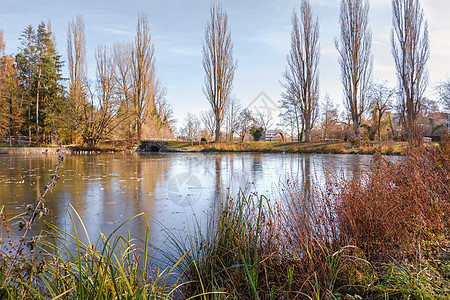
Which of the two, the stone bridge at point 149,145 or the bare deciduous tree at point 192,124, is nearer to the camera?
the stone bridge at point 149,145

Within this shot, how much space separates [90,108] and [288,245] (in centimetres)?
2589

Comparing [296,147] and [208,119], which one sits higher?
→ [208,119]

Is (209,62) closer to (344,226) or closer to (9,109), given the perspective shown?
(9,109)

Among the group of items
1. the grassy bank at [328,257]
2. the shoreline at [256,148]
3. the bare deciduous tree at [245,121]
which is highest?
the bare deciduous tree at [245,121]

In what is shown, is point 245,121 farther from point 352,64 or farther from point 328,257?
point 328,257

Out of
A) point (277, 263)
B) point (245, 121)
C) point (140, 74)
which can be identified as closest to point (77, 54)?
point (140, 74)

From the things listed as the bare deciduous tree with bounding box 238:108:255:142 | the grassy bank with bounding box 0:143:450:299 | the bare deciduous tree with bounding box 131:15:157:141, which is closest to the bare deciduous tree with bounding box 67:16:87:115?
the bare deciduous tree with bounding box 131:15:157:141

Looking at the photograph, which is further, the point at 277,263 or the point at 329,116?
the point at 329,116

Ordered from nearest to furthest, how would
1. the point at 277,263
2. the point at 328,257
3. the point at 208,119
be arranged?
1. the point at 328,257
2. the point at 277,263
3. the point at 208,119

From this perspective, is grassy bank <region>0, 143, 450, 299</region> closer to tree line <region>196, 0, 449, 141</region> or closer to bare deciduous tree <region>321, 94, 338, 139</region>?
tree line <region>196, 0, 449, 141</region>

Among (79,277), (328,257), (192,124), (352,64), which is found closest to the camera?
(79,277)

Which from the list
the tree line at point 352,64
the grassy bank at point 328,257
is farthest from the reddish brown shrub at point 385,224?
the tree line at point 352,64

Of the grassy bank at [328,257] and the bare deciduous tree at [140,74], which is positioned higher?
the bare deciduous tree at [140,74]

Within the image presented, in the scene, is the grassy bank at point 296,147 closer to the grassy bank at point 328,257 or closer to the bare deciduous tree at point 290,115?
the bare deciduous tree at point 290,115
